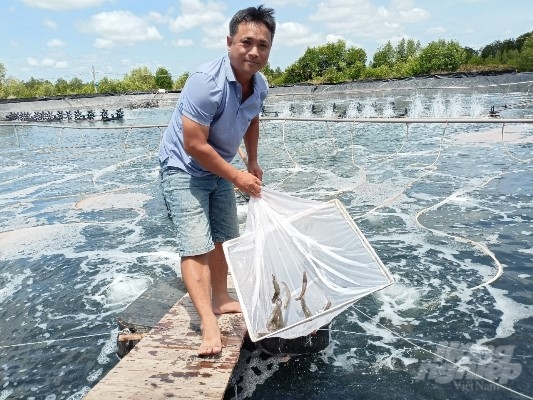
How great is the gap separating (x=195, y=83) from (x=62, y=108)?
5782 centimetres

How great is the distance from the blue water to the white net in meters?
0.61

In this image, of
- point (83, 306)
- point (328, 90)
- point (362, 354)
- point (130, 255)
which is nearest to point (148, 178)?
point (130, 255)

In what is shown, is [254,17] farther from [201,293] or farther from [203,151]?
[201,293]

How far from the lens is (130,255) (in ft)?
20.1

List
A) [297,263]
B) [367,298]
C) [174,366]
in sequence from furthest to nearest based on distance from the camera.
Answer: [367,298]
[297,263]
[174,366]

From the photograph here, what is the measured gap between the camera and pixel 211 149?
8.27ft

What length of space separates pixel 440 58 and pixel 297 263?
76904 millimetres

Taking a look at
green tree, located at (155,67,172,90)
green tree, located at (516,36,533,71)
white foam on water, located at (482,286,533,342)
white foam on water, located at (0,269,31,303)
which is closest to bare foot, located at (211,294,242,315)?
white foam on water, located at (482,286,533,342)

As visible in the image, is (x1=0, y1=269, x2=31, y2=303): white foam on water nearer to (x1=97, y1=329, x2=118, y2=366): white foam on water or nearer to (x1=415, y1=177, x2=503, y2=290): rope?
(x1=97, y1=329, x2=118, y2=366): white foam on water

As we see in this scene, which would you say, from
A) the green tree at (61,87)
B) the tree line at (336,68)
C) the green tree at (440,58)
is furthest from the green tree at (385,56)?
the green tree at (61,87)

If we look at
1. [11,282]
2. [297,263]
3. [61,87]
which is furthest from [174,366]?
[61,87]

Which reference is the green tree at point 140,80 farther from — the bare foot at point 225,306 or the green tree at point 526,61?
the bare foot at point 225,306

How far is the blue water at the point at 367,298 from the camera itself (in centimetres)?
324

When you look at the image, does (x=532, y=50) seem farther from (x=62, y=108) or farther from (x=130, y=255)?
(x=130, y=255)
